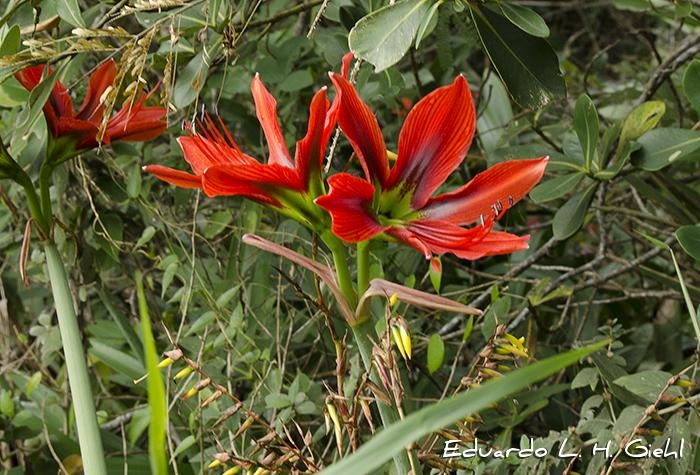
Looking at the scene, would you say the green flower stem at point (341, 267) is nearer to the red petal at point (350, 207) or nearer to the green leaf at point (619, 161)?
the red petal at point (350, 207)

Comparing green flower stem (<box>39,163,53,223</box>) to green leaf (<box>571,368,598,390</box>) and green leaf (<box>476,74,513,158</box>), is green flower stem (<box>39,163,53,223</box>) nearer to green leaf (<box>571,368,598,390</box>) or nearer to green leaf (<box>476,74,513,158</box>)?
green leaf (<box>571,368,598,390</box>)

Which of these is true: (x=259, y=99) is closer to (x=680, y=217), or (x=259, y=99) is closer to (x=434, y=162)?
(x=434, y=162)

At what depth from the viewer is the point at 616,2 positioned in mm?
1576

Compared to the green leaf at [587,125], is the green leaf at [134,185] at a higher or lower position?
lower

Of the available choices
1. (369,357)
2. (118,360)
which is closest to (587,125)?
(369,357)

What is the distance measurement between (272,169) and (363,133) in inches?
3.3

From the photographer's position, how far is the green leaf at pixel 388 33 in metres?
0.85

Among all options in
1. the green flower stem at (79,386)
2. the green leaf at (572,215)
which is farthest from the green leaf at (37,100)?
the green leaf at (572,215)

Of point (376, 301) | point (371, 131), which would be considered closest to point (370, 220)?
point (371, 131)

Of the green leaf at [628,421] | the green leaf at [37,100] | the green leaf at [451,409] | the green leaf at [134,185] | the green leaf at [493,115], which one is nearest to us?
the green leaf at [451,409]

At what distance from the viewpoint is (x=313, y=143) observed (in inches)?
30.8

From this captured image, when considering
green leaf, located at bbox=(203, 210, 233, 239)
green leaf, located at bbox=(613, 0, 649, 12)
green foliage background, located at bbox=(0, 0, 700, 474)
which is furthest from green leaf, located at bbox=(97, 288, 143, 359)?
green leaf, located at bbox=(613, 0, 649, 12)

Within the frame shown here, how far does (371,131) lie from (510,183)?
124 millimetres

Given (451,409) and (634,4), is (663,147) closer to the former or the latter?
(634,4)
